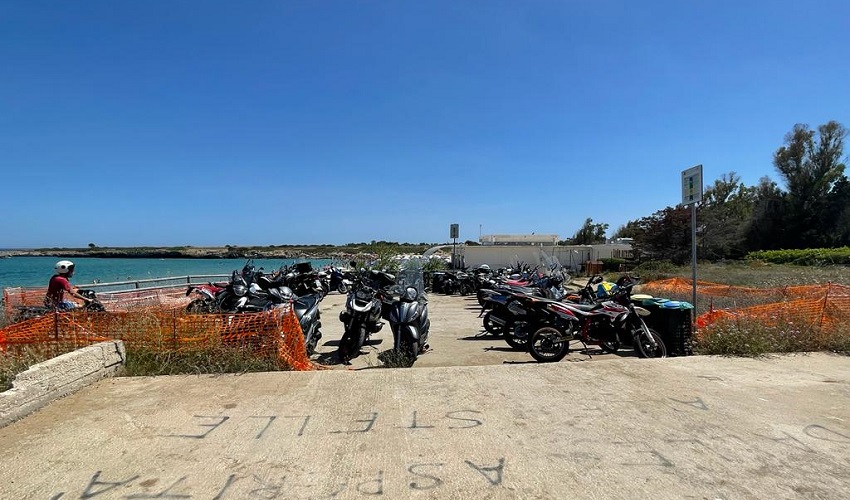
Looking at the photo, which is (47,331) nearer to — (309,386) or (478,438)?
(309,386)

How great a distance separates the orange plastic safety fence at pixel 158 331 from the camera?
5.18 metres

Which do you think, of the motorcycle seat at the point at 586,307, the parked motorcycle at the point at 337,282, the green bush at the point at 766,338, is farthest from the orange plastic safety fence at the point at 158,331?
the parked motorcycle at the point at 337,282

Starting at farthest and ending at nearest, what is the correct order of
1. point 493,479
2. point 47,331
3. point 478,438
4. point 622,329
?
point 622,329, point 47,331, point 478,438, point 493,479

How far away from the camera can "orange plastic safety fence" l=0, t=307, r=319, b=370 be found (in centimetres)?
518

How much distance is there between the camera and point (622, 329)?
6770 mm

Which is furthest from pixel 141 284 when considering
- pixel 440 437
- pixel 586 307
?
pixel 440 437

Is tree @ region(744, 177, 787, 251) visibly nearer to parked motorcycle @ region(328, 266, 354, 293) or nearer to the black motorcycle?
parked motorcycle @ region(328, 266, 354, 293)

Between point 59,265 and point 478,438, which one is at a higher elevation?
point 59,265

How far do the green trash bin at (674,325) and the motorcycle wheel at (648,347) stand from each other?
15 cm

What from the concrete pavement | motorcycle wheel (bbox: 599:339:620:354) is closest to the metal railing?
the concrete pavement

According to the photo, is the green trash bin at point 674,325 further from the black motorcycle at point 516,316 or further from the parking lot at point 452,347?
the black motorcycle at point 516,316

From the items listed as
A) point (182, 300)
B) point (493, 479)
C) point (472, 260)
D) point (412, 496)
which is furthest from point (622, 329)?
point (472, 260)

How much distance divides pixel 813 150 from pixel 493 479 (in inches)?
1977

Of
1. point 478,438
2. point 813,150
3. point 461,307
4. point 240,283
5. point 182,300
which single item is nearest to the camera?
point 478,438
